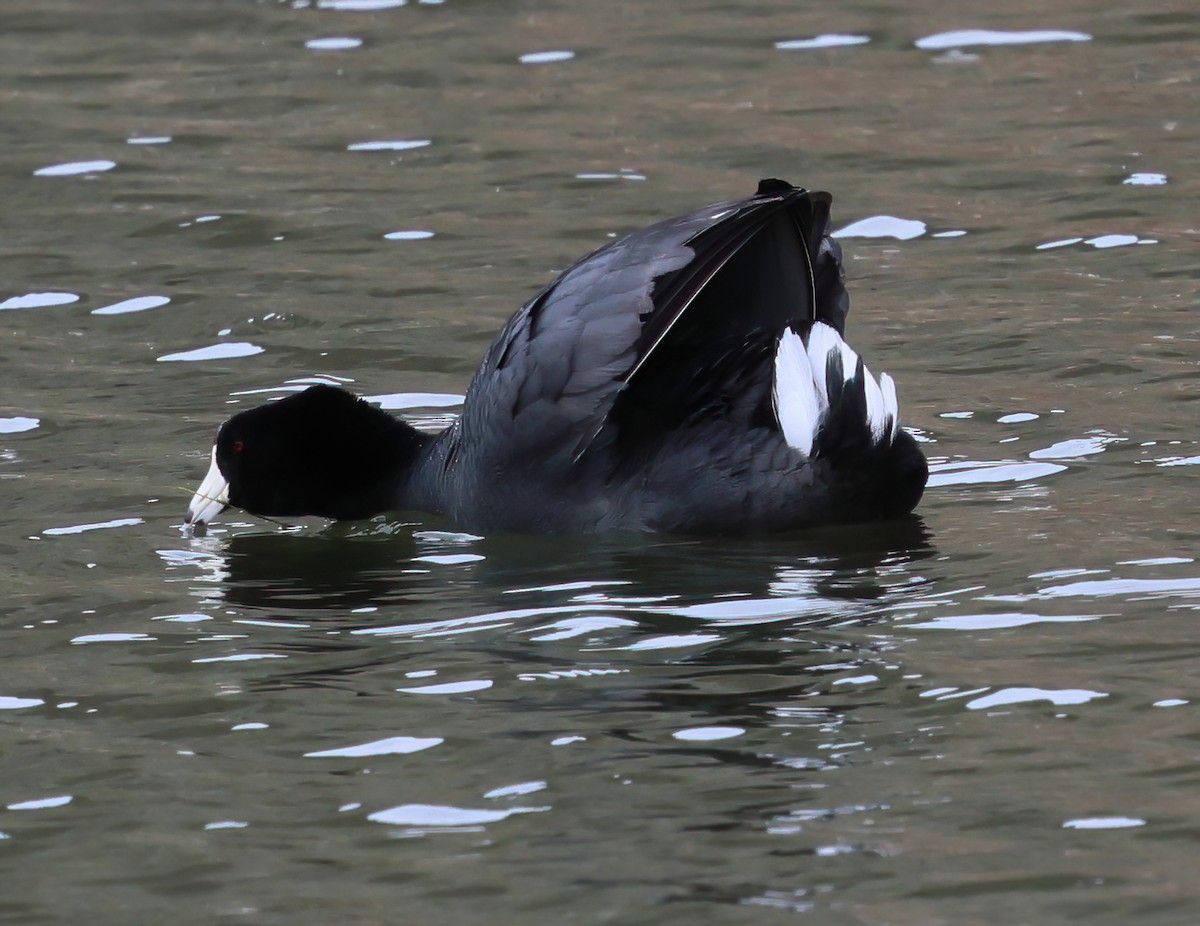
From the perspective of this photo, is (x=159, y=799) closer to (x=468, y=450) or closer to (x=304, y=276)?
(x=468, y=450)

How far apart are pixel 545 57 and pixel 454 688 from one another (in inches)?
361

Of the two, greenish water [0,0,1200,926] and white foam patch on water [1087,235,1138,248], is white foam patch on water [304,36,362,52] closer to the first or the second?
greenish water [0,0,1200,926]

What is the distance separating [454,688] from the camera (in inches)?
200

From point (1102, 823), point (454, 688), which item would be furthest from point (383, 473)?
point (1102, 823)

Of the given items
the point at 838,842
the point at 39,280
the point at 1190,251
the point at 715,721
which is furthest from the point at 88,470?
the point at 1190,251

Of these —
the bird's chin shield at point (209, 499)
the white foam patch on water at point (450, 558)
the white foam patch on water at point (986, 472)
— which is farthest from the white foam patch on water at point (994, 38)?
the white foam patch on water at point (450, 558)

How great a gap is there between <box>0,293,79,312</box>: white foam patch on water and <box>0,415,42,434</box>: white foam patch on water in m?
1.64

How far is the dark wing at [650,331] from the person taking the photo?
20.1ft

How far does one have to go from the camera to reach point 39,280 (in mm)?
10016

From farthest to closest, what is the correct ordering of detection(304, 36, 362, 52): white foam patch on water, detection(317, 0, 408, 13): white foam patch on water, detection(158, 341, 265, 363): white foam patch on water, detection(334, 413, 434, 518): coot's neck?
detection(317, 0, 408, 13): white foam patch on water < detection(304, 36, 362, 52): white foam patch on water < detection(158, 341, 265, 363): white foam patch on water < detection(334, 413, 434, 518): coot's neck

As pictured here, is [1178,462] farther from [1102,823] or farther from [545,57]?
[545,57]

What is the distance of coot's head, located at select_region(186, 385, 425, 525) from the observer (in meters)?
6.99

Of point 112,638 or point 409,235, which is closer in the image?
point 112,638

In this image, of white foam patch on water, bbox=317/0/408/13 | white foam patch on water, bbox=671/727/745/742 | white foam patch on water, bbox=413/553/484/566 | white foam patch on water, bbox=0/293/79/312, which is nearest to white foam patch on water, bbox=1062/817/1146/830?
white foam patch on water, bbox=671/727/745/742
